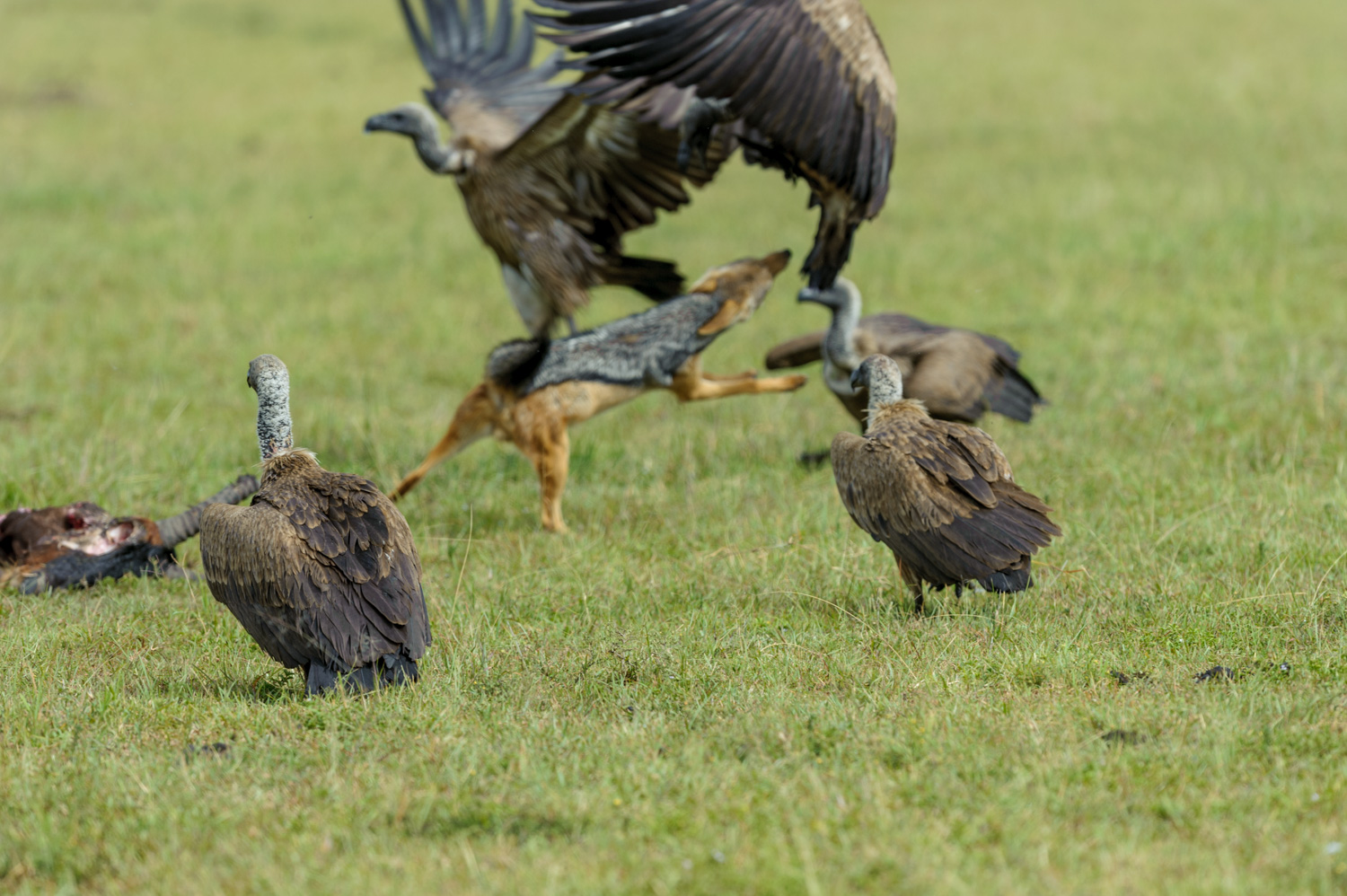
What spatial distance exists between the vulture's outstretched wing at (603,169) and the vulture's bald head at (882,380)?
222cm

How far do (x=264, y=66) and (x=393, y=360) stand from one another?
1238cm

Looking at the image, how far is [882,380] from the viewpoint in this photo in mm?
6223

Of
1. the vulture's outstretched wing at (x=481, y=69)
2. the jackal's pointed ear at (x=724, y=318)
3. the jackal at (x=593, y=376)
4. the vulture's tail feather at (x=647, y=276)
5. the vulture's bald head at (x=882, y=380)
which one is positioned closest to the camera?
the vulture's bald head at (x=882, y=380)

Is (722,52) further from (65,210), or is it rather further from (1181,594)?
(65,210)

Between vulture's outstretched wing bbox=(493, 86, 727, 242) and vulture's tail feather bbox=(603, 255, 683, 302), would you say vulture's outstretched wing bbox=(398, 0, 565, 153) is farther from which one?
vulture's tail feather bbox=(603, 255, 683, 302)

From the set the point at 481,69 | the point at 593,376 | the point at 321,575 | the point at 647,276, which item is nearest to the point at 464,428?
the point at 593,376

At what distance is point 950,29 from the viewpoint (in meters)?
23.5

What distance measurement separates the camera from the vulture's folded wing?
28.5 feet

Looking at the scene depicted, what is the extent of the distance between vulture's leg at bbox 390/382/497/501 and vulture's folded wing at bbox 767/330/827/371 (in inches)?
83.2

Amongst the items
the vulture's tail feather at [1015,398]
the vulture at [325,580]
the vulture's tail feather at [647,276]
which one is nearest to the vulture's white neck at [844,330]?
the vulture's tail feather at [1015,398]

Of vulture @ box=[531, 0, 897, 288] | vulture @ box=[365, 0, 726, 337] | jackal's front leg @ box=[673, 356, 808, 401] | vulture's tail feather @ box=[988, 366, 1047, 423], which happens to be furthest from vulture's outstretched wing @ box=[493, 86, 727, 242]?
vulture's tail feather @ box=[988, 366, 1047, 423]

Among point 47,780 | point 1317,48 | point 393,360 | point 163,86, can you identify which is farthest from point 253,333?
point 1317,48

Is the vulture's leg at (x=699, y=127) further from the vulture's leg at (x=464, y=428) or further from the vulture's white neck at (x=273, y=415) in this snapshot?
the vulture's white neck at (x=273, y=415)

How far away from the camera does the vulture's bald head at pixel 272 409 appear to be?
5461 mm
